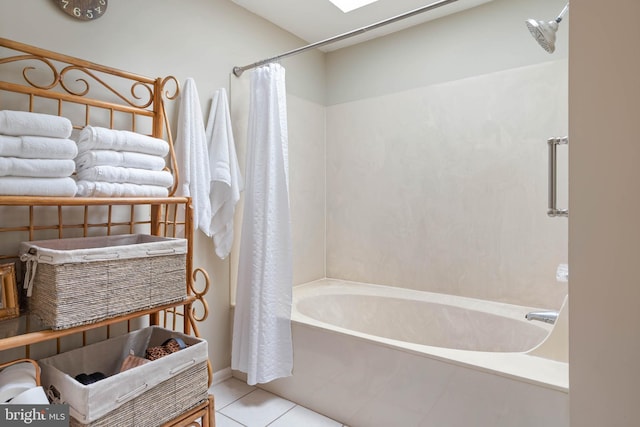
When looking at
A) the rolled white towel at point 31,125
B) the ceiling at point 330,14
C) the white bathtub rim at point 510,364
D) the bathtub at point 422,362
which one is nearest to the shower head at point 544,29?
the ceiling at point 330,14

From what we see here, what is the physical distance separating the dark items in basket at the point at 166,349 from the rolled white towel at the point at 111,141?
2.56 feet

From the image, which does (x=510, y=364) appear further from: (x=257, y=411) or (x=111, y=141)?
(x=111, y=141)

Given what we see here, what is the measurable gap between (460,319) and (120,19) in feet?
8.04

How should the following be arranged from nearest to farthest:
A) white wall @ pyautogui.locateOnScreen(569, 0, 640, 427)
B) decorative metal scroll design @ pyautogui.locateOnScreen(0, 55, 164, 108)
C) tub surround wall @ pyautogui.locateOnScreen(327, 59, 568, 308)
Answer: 1. white wall @ pyautogui.locateOnScreen(569, 0, 640, 427)
2. decorative metal scroll design @ pyautogui.locateOnScreen(0, 55, 164, 108)
3. tub surround wall @ pyautogui.locateOnScreen(327, 59, 568, 308)

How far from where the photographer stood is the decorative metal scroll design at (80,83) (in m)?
1.39

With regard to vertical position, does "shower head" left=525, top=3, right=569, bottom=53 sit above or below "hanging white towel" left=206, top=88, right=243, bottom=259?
above

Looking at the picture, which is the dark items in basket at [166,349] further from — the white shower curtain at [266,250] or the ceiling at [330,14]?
the ceiling at [330,14]

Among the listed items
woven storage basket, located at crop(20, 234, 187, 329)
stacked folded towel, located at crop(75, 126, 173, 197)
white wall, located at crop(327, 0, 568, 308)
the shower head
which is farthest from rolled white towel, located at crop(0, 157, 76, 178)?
white wall, located at crop(327, 0, 568, 308)

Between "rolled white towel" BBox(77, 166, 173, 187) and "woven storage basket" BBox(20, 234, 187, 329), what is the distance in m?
0.25

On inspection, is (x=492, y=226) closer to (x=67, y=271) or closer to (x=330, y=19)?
(x=330, y=19)

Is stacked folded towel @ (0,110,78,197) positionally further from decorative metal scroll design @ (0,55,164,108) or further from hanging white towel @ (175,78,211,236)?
hanging white towel @ (175,78,211,236)

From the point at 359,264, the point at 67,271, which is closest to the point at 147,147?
the point at 67,271

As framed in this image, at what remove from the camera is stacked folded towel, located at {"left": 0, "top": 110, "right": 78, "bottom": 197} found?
1.06m

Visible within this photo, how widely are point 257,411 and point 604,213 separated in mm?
1794
